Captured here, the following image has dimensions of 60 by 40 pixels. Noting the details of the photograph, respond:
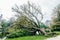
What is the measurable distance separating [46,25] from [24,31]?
0.84 metres

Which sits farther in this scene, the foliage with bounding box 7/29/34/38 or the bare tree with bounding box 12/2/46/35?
the bare tree with bounding box 12/2/46/35

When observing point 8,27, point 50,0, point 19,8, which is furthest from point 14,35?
point 50,0

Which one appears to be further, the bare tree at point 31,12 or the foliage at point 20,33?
the bare tree at point 31,12

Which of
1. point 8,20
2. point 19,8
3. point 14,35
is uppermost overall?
point 19,8

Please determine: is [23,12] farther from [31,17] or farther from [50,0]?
[50,0]

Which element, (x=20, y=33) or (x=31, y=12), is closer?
(x=20, y=33)

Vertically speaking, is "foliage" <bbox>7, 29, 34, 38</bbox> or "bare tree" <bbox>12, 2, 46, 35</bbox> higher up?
"bare tree" <bbox>12, 2, 46, 35</bbox>

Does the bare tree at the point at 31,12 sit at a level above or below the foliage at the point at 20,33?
above

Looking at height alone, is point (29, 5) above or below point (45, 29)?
above

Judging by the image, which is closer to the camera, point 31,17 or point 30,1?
point 30,1

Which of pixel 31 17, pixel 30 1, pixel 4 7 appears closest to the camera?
pixel 4 7

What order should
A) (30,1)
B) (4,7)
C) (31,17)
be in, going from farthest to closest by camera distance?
(31,17) < (30,1) < (4,7)

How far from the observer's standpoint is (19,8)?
620 centimetres

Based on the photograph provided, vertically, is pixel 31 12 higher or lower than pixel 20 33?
higher
